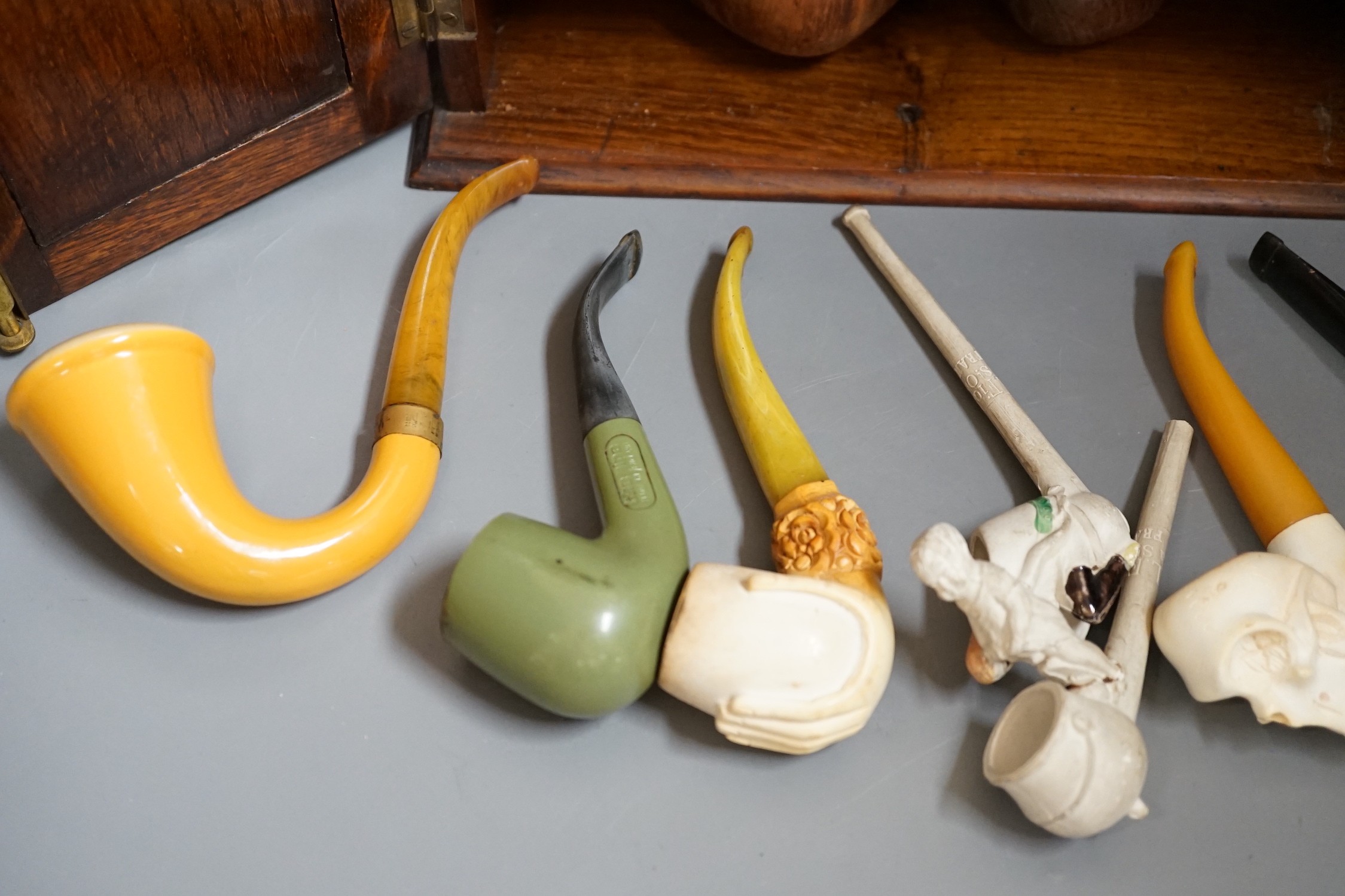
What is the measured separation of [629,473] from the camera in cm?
93

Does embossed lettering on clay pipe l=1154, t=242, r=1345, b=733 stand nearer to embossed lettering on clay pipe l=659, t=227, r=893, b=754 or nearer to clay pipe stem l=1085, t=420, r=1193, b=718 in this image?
clay pipe stem l=1085, t=420, r=1193, b=718

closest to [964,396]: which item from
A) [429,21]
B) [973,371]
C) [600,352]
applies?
[973,371]

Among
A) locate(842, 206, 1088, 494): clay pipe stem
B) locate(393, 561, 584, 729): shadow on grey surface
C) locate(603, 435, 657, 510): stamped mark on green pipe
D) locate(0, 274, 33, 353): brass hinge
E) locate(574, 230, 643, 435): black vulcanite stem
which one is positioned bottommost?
locate(393, 561, 584, 729): shadow on grey surface

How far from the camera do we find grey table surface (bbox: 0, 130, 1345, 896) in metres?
0.82

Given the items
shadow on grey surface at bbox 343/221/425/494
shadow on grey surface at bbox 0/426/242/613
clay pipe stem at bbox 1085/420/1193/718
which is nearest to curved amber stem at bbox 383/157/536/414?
shadow on grey surface at bbox 343/221/425/494

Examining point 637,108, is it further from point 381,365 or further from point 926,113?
point 381,365

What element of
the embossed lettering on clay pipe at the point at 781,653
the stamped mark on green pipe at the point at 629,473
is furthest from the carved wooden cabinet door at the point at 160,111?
the embossed lettering on clay pipe at the point at 781,653

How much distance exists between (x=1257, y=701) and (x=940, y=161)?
70cm

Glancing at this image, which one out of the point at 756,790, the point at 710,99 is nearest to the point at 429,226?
the point at 710,99

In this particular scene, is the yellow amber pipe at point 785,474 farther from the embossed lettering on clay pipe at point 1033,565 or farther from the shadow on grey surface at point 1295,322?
the shadow on grey surface at point 1295,322

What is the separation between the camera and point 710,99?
4.40 feet

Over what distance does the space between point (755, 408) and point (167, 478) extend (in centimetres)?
49

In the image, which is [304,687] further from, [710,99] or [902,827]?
[710,99]

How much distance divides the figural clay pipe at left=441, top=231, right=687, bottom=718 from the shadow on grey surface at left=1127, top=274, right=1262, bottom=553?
1.62ft
